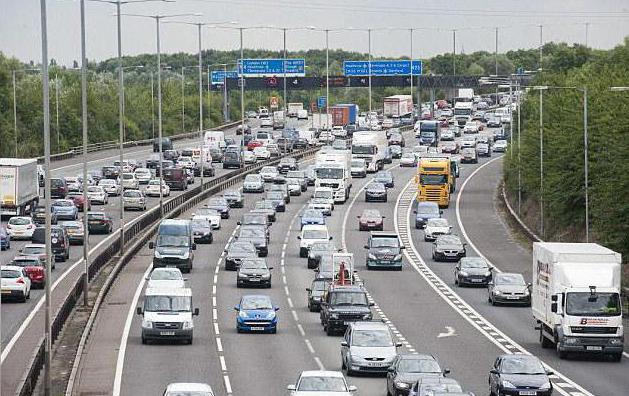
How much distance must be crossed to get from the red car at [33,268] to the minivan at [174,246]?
7.89 m

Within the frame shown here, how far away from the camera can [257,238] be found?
84.1 metres

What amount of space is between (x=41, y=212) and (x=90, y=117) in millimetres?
103511

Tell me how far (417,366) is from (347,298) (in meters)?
16.4

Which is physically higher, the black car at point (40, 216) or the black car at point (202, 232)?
the black car at point (40, 216)

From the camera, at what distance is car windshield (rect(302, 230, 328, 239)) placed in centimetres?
8331

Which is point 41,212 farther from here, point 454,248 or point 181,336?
point 181,336

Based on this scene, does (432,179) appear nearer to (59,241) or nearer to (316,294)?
(59,241)

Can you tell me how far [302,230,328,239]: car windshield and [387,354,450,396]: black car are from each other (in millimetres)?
41696

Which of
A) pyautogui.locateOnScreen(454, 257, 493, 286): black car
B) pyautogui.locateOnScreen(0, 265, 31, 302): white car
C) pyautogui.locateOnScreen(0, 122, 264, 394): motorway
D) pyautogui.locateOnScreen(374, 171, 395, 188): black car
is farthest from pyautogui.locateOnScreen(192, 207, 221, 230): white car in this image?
pyautogui.locateOnScreen(0, 265, 31, 302): white car

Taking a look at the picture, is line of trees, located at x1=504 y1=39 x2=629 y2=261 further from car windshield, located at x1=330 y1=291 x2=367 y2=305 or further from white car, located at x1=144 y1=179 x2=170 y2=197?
white car, located at x1=144 y1=179 x2=170 y2=197

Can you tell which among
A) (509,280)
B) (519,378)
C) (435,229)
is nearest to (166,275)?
(509,280)

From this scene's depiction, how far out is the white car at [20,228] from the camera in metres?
86.8

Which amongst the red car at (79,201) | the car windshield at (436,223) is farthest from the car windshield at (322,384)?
the red car at (79,201)

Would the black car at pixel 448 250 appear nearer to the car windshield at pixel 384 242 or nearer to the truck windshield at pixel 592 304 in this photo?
the car windshield at pixel 384 242
